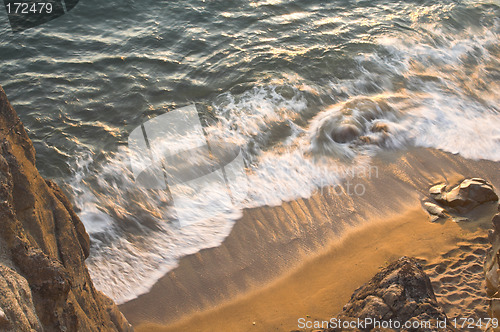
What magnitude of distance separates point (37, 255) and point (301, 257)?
293 cm

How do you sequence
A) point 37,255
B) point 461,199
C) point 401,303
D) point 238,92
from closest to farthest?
point 37,255, point 401,303, point 461,199, point 238,92

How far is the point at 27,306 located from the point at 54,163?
13.4 feet

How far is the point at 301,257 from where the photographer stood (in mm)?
4617

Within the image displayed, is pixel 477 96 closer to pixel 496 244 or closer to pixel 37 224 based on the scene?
pixel 496 244

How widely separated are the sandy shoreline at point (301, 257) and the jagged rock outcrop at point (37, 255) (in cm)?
94

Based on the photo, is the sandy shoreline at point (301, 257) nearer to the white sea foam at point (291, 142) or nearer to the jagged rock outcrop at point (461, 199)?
the jagged rock outcrop at point (461, 199)

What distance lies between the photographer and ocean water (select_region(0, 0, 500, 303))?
17.2 ft
